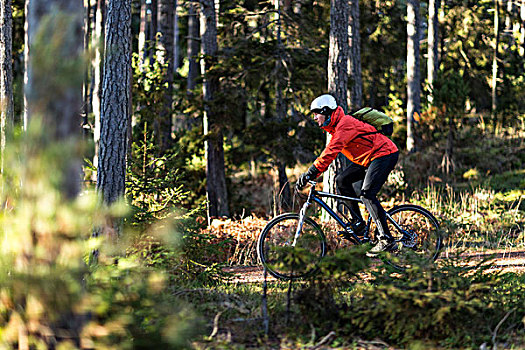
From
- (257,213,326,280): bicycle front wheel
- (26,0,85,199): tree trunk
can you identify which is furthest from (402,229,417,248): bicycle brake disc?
(26,0,85,199): tree trunk

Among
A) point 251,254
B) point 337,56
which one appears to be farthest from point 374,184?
point 337,56

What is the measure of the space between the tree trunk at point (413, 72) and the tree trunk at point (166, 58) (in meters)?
8.33

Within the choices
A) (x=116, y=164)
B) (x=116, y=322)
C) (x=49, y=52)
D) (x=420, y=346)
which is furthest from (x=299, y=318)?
(x=116, y=164)

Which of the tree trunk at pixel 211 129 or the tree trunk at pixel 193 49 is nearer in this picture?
the tree trunk at pixel 211 129

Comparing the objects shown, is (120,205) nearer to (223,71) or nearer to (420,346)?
(420,346)

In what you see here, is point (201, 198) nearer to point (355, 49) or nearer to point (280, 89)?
point (280, 89)

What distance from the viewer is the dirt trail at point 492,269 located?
23.8 ft

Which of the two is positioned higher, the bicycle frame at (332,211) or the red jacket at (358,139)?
the red jacket at (358,139)

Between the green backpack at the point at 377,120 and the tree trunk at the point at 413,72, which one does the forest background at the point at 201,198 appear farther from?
the green backpack at the point at 377,120

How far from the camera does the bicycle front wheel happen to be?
179 inches

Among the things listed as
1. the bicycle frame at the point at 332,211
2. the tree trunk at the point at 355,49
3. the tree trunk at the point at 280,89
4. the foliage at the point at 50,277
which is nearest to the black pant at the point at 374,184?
the bicycle frame at the point at 332,211

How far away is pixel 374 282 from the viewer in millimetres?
4957

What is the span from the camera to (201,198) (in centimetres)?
1416

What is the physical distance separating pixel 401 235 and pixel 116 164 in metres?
3.66
